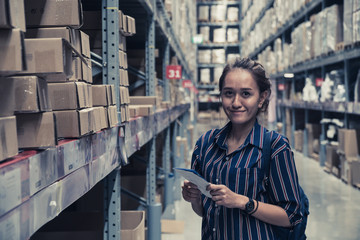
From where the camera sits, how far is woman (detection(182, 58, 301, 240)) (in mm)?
1471

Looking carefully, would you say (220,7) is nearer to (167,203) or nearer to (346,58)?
(346,58)

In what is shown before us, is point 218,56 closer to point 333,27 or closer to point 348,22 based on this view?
point 333,27

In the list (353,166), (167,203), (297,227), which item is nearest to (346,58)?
(353,166)

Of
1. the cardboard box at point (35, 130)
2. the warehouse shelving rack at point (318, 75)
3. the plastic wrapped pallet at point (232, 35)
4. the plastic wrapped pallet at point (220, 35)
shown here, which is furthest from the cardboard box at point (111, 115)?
the plastic wrapped pallet at point (232, 35)

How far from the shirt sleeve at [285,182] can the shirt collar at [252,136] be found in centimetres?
7

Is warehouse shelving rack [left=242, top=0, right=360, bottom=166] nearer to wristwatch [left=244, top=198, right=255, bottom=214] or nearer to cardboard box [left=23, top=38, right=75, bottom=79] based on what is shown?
wristwatch [left=244, top=198, right=255, bottom=214]

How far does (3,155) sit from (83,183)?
573mm

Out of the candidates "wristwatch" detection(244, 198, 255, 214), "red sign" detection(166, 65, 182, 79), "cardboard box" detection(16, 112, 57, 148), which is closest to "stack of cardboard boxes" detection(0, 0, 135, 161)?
"cardboard box" detection(16, 112, 57, 148)

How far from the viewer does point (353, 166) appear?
5.97m

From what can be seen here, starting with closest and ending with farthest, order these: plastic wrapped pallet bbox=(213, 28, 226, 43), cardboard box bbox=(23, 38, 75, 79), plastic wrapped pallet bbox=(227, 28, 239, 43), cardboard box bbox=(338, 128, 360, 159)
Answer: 1. cardboard box bbox=(23, 38, 75, 79)
2. cardboard box bbox=(338, 128, 360, 159)
3. plastic wrapped pallet bbox=(213, 28, 226, 43)
4. plastic wrapped pallet bbox=(227, 28, 239, 43)

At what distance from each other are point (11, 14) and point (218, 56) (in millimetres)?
17493

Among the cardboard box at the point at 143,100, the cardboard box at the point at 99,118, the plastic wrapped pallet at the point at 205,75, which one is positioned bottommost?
the cardboard box at the point at 99,118

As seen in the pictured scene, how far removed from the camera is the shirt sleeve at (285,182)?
147 centimetres

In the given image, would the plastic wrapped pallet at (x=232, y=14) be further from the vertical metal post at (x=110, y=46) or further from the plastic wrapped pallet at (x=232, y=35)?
the vertical metal post at (x=110, y=46)
